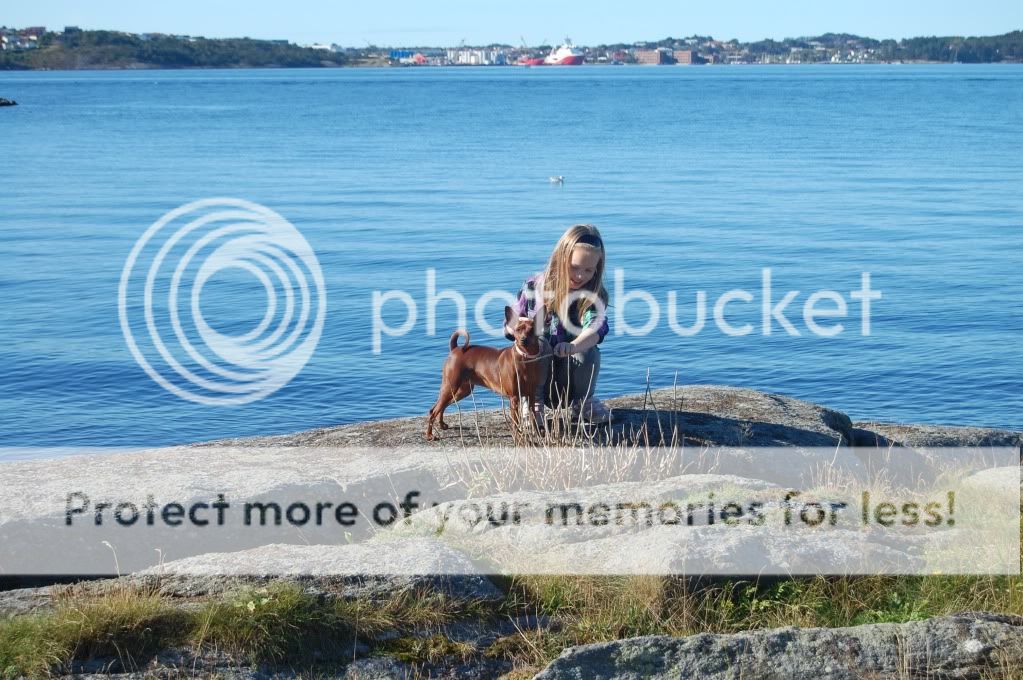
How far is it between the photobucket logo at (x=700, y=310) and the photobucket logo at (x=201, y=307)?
154 centimetres

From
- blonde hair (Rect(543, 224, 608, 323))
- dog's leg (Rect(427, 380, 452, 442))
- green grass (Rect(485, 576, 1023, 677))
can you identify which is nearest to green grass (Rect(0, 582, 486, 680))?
green grass (Rect(485, 576, 1023, 677))

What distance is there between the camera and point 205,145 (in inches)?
2392

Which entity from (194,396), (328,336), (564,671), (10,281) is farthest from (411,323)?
(564,671)

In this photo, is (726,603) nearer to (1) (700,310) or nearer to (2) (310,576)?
(2) (310,576)

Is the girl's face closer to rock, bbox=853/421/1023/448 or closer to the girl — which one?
the girl

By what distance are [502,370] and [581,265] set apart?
893 mm

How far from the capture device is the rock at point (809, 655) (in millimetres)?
4582

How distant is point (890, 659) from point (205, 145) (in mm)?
59999

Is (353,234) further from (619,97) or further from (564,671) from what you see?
(619,97)

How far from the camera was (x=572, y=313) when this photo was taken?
7758 millimetres

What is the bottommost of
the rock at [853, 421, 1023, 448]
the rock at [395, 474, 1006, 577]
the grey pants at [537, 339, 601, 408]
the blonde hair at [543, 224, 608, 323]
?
the rock at [853, 421, 1023, 448]

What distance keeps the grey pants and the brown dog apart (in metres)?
0.30

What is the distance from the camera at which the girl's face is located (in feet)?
25.0

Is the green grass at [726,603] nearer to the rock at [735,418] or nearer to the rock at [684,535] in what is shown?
the rock at [684,535]
